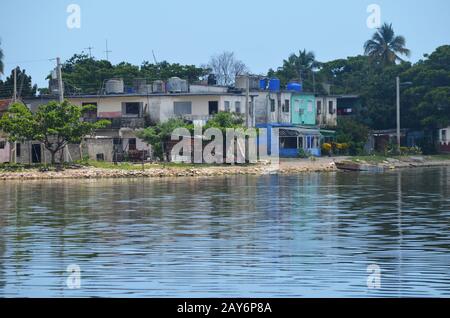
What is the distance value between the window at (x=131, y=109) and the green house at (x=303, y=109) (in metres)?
15.2

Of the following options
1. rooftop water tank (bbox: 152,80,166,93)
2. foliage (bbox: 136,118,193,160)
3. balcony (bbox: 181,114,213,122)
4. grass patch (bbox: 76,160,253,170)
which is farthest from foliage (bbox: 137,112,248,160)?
rooftop water tank (bbox: 152,80,166,93)

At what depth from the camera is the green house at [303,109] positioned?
89.9 metres

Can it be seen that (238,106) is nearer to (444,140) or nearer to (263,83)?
(263,83)

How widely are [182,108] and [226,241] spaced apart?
53.1 m

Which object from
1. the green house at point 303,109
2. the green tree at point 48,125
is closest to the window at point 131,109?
the green tree at point 48,125

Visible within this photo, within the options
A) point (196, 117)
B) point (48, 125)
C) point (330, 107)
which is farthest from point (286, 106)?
point (48, 125)

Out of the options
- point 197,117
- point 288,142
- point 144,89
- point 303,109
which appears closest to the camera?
point 197,117

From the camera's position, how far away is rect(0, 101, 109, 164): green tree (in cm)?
6656

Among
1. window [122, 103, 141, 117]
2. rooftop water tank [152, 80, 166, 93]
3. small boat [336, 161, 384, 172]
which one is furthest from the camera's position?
rooftop water tank [152, 80, 166, 93]

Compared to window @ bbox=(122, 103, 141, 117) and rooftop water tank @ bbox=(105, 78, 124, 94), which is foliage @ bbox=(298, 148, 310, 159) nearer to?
window @ bbox=(122, 103, 141, 117)

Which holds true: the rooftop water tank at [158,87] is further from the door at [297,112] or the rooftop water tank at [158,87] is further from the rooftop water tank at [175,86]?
the door at [297,112]

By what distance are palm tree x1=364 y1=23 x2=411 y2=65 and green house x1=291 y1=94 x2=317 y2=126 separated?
27144 mm

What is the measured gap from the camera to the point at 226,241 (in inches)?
1102
